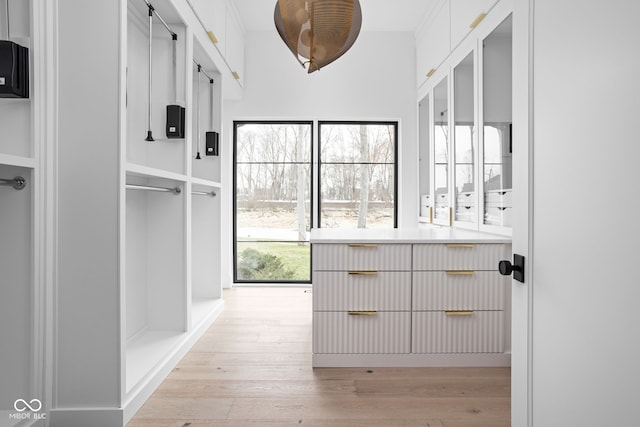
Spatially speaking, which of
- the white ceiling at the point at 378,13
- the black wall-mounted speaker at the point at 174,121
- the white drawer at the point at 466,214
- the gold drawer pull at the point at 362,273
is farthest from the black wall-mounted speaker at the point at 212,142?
the white drawer at the point at 466,214

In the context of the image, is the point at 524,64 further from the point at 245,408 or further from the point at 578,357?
the point at 245,408

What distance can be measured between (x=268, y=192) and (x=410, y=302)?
2.65 metres

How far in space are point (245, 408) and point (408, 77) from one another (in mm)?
3847

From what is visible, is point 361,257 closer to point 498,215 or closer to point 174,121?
point 498,215

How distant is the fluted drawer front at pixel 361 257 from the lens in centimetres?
243

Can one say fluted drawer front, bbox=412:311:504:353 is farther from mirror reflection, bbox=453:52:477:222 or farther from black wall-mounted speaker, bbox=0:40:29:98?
black wall-mounted speaker, bbox=0:40:29:98

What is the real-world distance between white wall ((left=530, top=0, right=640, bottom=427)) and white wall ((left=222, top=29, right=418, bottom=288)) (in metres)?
3.70

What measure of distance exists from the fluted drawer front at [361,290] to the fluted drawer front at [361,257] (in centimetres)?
4

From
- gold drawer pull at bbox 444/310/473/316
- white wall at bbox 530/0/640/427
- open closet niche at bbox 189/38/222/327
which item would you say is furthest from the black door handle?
open closet niche at bbox 189/38/222/327

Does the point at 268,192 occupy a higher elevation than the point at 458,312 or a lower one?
higher

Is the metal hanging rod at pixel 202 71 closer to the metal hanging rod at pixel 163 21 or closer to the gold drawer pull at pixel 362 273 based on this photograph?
the metal hanging rod at pixel 163 21

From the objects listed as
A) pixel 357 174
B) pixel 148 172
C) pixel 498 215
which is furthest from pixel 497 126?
pixel 357 174

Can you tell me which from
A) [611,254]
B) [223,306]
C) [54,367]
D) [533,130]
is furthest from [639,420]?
[223,306]

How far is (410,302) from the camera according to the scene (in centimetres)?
246
